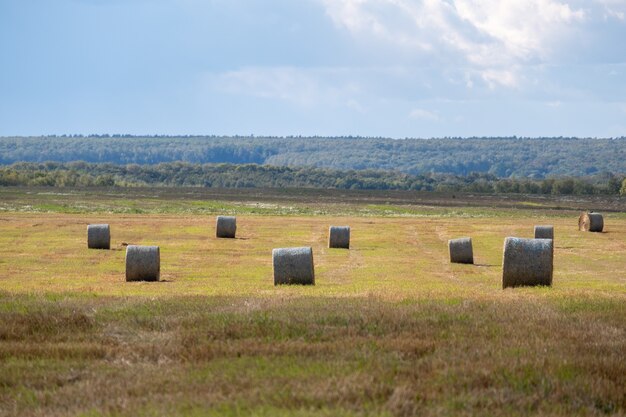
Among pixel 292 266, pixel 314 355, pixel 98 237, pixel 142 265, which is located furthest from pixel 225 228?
pixel 314 355

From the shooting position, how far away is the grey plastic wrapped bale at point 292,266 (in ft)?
78.5

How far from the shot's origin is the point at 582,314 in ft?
44.6

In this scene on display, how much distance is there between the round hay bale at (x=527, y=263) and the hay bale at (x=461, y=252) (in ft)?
43.7

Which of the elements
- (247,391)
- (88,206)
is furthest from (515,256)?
(88,206)

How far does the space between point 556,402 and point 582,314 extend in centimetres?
527

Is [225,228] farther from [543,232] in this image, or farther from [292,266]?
[292,266]

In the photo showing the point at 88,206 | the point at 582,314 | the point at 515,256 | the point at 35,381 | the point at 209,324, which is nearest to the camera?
the point at 35,381

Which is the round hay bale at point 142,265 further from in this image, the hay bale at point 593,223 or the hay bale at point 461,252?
the hay bale at point 593,223

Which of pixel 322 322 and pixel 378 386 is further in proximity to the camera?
pixel 322 322

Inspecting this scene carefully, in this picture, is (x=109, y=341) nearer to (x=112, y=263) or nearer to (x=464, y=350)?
(x=464, y=350)

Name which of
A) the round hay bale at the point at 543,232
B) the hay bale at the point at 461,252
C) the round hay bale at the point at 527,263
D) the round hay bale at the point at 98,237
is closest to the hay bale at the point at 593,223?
the round hay bale at the point at 543,232

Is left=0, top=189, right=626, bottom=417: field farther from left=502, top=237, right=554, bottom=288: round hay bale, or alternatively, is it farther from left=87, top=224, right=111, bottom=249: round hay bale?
left=87, top=224, right=111, bottom=249: round hay bale

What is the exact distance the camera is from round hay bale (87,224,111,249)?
40312 mm

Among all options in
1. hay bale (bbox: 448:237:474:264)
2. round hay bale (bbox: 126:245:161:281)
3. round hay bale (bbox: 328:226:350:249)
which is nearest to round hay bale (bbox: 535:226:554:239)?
round hay bale (bbox: 328:226:350:249)
